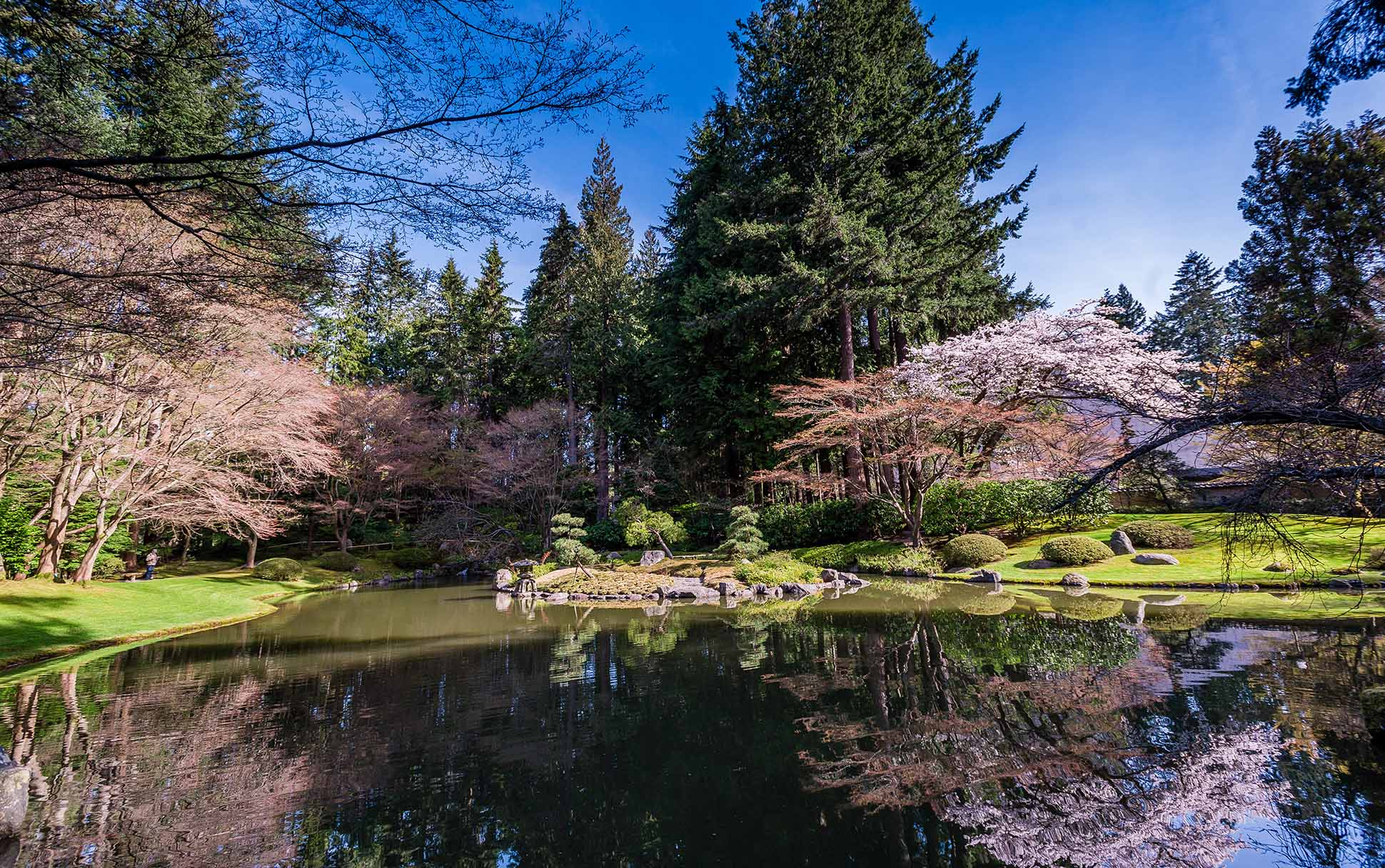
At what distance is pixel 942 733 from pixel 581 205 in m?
30.9

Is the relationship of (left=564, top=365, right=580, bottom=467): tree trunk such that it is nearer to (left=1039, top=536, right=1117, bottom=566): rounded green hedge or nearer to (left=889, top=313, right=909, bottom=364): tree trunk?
(left=889, top=313, right=909, bottom=364): tree trunk

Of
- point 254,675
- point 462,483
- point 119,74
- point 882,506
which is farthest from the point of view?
point 462,483

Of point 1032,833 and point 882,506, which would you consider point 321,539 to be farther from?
point 1032,833

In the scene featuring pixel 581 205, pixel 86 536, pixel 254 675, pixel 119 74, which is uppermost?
pixel 581 205

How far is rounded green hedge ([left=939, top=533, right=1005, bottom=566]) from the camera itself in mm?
14703

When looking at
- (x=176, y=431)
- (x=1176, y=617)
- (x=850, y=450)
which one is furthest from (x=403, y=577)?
(x=1176, y=617)

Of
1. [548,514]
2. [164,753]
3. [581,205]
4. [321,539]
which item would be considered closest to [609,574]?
[548,514]

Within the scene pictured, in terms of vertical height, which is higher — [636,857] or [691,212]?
[691,212]

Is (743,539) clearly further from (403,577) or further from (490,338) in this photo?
(490,338)

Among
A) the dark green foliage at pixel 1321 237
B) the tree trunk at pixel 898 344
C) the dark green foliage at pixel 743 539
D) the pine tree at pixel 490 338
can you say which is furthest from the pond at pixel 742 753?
the pine tree at pixel 490 338

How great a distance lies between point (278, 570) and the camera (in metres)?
19.3

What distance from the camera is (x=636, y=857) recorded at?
3.02 meters

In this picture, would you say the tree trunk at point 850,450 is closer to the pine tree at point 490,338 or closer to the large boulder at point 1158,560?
the large boulder at point 1158,560

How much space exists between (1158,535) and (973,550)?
4389 mm
